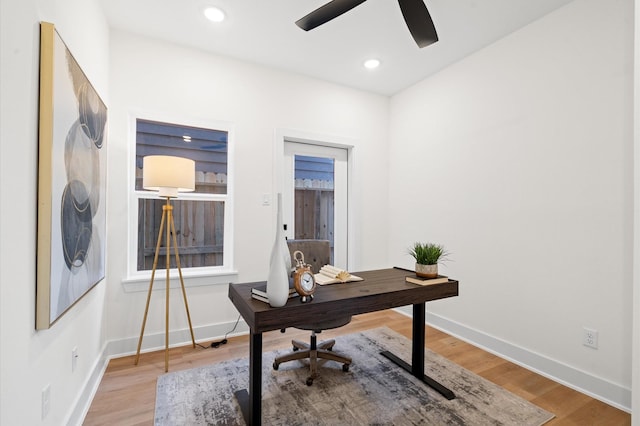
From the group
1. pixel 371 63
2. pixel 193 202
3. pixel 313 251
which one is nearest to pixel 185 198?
pixel 193 202

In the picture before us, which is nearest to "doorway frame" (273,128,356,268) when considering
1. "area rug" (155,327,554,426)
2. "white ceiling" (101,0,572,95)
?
"white ceiling" (101,0,572,95)

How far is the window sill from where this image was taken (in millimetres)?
2527

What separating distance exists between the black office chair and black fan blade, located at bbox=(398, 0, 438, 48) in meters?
1.66

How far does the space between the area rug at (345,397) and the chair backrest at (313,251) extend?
80 cm

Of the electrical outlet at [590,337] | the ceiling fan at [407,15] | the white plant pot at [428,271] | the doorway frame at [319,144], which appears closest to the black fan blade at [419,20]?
the ceiling fan at [407,15]

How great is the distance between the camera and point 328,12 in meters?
1.78

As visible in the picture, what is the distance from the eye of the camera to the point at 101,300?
2.28m

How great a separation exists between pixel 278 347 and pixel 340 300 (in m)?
1.34

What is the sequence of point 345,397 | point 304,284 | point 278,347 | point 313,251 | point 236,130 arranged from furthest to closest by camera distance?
point 236,130 → point 278,347 → point 313,251 → point 345,397 → point 304,284

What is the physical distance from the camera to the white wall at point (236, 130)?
2.50 meters

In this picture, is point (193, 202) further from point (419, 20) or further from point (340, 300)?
point (419, 20)

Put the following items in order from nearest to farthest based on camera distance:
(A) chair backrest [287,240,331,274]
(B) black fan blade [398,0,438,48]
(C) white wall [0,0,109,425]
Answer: (C) white wall [0,0,109,425] → (B) black fan blade [398,0,438,48] → (A) chair backrest [287,240,331,274]

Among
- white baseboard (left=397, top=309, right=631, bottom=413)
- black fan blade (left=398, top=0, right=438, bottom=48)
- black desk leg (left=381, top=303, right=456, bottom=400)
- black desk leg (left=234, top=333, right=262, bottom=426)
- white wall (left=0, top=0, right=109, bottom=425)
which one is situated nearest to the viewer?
white wall (left=0, top=0, right=109, bottom=425)

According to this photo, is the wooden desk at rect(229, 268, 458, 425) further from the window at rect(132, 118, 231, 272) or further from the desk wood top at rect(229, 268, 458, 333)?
the window at rect(132, 118, 231, 272)
